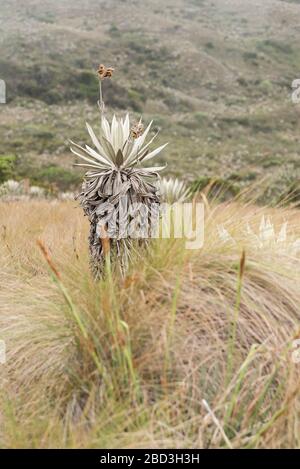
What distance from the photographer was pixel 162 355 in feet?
8.90

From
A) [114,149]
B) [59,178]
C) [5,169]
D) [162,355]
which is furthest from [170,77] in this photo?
[162,355]

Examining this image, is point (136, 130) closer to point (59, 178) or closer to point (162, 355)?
point (162, 355)

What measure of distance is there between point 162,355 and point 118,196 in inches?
42.7

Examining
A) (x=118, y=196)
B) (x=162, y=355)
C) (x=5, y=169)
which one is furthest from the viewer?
(x=5, y=169)

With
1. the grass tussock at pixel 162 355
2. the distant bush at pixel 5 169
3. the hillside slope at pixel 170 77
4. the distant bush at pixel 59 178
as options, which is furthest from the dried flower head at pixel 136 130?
the distant bush at pixel 59 178

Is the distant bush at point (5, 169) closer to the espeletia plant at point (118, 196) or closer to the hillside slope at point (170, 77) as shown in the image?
the hillside slope at point (170, 77)

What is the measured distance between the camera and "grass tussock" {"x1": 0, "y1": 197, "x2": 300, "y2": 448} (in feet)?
8.11

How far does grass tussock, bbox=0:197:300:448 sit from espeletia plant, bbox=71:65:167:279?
0.44ft

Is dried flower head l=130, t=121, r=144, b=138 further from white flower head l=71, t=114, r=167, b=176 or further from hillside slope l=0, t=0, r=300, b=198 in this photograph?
hillside slope l=0, t=0, r=300, b=198

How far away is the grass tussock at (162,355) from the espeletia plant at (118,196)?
5.2 inches

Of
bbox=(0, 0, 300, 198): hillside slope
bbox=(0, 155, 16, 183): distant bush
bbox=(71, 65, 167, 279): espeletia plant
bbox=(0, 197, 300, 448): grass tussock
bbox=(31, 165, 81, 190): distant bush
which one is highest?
bbox=(0, 0, 300, 198): hillside slope

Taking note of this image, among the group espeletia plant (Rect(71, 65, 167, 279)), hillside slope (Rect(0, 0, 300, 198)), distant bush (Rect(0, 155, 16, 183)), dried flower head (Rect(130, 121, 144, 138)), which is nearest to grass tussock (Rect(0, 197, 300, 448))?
espeletia plant (Rect(71, 65, 167, 279))

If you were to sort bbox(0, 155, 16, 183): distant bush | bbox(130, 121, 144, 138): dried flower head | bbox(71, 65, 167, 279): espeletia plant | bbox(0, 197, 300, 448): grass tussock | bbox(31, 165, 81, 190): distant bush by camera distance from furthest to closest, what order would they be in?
bbox(31, 165, 81, 190): distant bush
bbox(0, 155, 16, 183): distant bush
bbox(130, 121, 144, 138): dried flower head
bbox(71, 65, 167, 279): espeletia plant
bbox(0, 197, 300, 448): grass tussock

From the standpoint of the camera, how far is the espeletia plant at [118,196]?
3449mm
